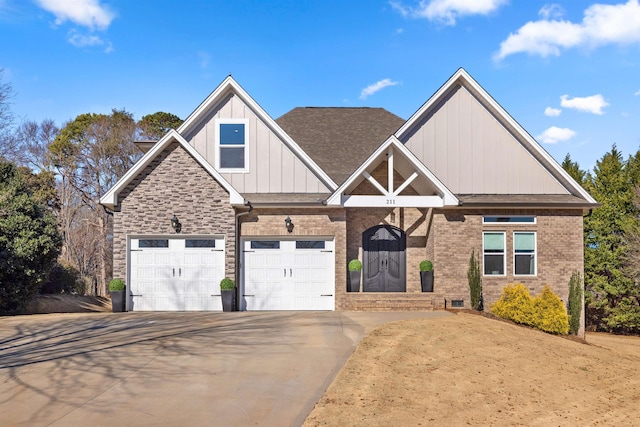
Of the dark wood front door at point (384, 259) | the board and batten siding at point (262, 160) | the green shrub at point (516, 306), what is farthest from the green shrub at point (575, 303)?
the board and batten siding at point (262, 160)

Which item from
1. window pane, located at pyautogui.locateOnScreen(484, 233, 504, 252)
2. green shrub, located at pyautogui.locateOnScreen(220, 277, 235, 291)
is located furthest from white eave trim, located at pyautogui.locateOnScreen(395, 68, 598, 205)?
green shrub, located at pyautogui.locateOnScreen(220, 277, 235, 291)

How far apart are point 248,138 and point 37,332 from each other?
30.4 feet

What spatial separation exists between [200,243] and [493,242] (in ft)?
32.1

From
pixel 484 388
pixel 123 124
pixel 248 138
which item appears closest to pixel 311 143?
pixel 248 138

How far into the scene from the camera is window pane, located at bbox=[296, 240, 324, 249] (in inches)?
715

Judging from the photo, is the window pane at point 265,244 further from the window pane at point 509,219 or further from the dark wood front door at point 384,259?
the window pane at point 509,219

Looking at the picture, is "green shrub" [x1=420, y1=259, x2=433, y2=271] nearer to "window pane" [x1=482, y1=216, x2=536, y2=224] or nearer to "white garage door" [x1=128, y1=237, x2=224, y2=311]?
"window pane" [x1=482, y1=216, x2=536, y2=224]

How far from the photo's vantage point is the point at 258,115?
1903 centimetres

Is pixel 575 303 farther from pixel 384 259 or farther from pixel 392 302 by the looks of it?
pixel 384 259

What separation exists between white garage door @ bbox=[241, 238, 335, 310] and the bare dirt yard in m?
5.45

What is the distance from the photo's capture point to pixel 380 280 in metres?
19.1

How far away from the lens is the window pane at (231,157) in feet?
62.6

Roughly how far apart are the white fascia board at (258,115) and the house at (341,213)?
0.05m

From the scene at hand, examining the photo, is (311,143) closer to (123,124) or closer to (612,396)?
(612,396)
